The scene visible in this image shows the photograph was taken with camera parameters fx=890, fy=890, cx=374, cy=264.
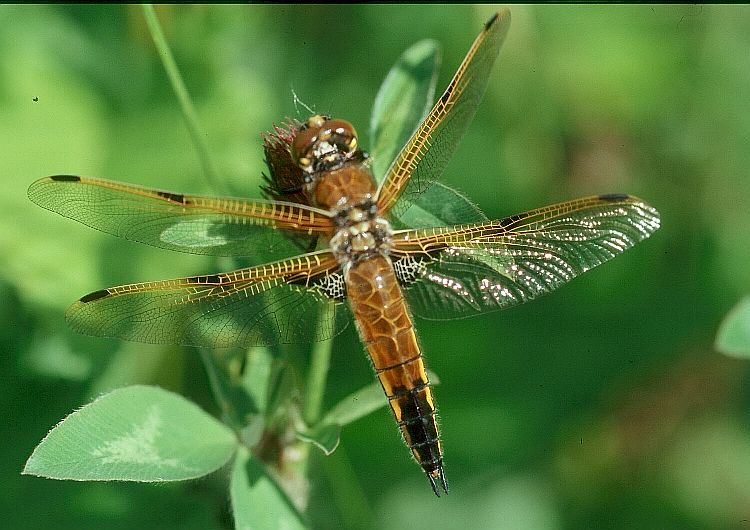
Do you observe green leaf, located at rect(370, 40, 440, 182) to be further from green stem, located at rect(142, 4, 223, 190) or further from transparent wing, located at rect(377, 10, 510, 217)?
green stem, located at rect(142, 4, 223, 190)

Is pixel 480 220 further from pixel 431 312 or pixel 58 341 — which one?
pixel 58 341

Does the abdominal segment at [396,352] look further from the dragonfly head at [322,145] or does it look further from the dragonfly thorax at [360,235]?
the dragonfly head at [322,145]

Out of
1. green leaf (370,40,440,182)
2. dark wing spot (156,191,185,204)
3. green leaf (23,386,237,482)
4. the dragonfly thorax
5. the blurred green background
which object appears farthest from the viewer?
the blurred green background

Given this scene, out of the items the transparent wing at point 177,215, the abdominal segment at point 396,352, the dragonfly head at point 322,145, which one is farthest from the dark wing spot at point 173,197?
the abdominal segment at point 396,352

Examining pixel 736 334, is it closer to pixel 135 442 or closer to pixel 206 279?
pixel 206 279

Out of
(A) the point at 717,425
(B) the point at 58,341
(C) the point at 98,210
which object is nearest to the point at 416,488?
(A) the point at 717,425

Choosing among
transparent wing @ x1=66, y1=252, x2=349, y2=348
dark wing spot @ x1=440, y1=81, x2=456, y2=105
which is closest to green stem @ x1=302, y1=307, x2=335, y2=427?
transparent wing @ x1=66, y1=252, x2=349, y2=348

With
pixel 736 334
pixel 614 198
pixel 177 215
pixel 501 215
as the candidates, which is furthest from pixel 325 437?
pixel 501 215
